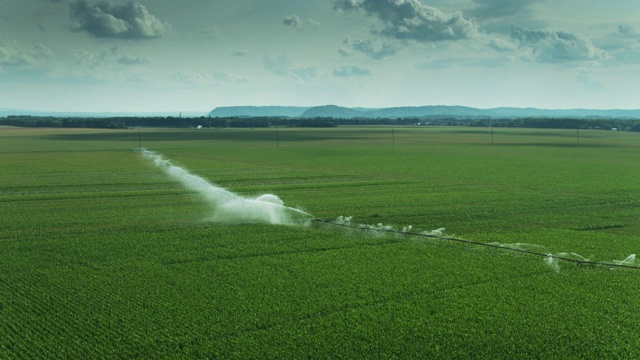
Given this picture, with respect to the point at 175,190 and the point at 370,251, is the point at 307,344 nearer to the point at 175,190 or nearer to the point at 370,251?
the point at 370,251

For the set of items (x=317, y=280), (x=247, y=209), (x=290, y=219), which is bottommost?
(x=317, y=280)

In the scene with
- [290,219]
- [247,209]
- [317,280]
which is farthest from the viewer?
[247,209]

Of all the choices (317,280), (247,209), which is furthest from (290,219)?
(317,280)

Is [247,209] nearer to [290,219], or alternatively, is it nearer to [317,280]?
[290,219]

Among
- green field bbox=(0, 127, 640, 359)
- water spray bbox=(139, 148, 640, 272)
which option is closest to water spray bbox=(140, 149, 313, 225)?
water spray bbox=(139, 148, 640, 272)

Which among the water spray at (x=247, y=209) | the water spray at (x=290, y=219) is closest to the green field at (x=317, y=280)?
Answer: the water spray at (x=290, y=219)

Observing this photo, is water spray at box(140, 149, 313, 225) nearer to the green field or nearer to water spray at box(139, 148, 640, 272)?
water spray at box(139, 148, 640, 272)

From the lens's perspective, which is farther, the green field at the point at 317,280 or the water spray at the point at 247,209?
the water spray at the point at 247,209

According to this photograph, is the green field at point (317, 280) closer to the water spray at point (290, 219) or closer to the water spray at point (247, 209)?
the water spray at point (290, 219)

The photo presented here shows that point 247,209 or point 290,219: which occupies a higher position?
point 247,209
